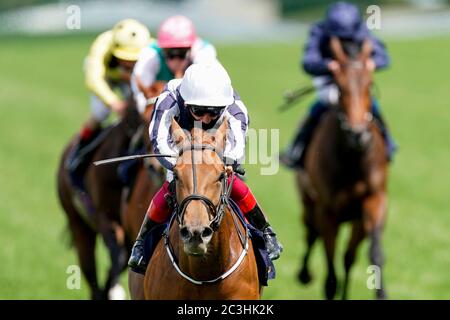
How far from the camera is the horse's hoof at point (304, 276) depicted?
1123cm

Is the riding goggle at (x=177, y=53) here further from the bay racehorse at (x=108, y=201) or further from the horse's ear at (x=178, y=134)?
the horse's ear at (x=178, y=134)

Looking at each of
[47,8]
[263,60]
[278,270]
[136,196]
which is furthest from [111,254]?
[47,8]

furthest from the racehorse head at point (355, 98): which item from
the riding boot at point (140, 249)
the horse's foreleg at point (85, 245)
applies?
the riding boot at point (140, 249)

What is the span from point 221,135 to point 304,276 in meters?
6.11

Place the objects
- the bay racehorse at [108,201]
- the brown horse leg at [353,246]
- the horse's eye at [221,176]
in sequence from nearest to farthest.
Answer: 1. the horse's eye at [221,176]
2. the bay racehorse at [108,201]
3. the brown horse leg at [353,246]

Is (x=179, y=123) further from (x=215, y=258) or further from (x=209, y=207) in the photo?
(x=209, y=207)

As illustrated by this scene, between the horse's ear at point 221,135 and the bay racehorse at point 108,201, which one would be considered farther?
the bay racehorse at point 108,201

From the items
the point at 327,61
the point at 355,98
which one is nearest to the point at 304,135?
the point at 327,61

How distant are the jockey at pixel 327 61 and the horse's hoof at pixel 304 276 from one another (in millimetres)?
1050

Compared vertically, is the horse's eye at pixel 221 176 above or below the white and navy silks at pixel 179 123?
below

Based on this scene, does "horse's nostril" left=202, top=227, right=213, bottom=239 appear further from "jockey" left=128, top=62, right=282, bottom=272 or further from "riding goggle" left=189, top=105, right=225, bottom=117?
"riding goggle" left=189, top=105, right=225, bottom=117

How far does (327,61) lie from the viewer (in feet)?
34.5

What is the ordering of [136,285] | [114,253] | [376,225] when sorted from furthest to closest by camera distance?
[376,225], [114,253], [136,285]

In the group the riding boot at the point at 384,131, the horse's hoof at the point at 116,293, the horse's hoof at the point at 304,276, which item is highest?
the riding boot at the point at 384,131
